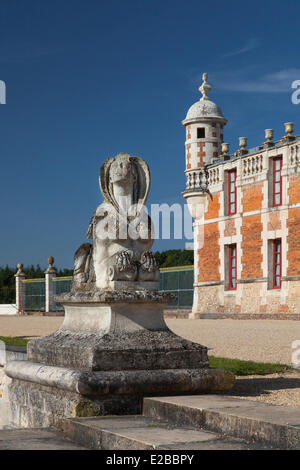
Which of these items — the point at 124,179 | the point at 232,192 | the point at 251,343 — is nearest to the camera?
the point at 124,179

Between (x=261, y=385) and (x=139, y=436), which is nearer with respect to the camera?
(x=139, y=436)

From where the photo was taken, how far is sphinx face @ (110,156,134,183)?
5.87m

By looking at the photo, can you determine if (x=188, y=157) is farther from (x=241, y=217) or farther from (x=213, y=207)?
(x=241, y=217)

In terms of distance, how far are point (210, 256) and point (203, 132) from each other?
4.66 metres

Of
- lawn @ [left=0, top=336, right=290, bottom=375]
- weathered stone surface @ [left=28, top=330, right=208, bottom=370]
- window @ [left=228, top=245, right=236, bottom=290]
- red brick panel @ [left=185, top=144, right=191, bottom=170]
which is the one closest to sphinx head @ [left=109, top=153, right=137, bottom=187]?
weathered stone surface @ [left=28, top=330, right=208, bottom=370]

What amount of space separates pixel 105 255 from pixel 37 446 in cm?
196

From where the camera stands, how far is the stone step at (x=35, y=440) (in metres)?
4.18

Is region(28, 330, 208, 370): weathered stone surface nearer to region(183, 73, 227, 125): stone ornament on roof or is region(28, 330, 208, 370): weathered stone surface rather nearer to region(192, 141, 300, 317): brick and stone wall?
region(192, 141, 300, 317): brick and stone wall

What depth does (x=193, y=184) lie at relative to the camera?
83.6 feet

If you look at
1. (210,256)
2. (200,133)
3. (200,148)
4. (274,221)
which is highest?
(200,133)

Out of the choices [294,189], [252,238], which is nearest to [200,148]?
[252,238]

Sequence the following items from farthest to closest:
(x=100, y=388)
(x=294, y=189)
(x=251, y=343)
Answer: (x=294, y=189) → (x=251, y=343) → (x=100, y=388)

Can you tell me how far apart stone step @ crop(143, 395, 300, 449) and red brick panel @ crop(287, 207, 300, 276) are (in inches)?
658

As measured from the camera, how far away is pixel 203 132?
25031 mm
